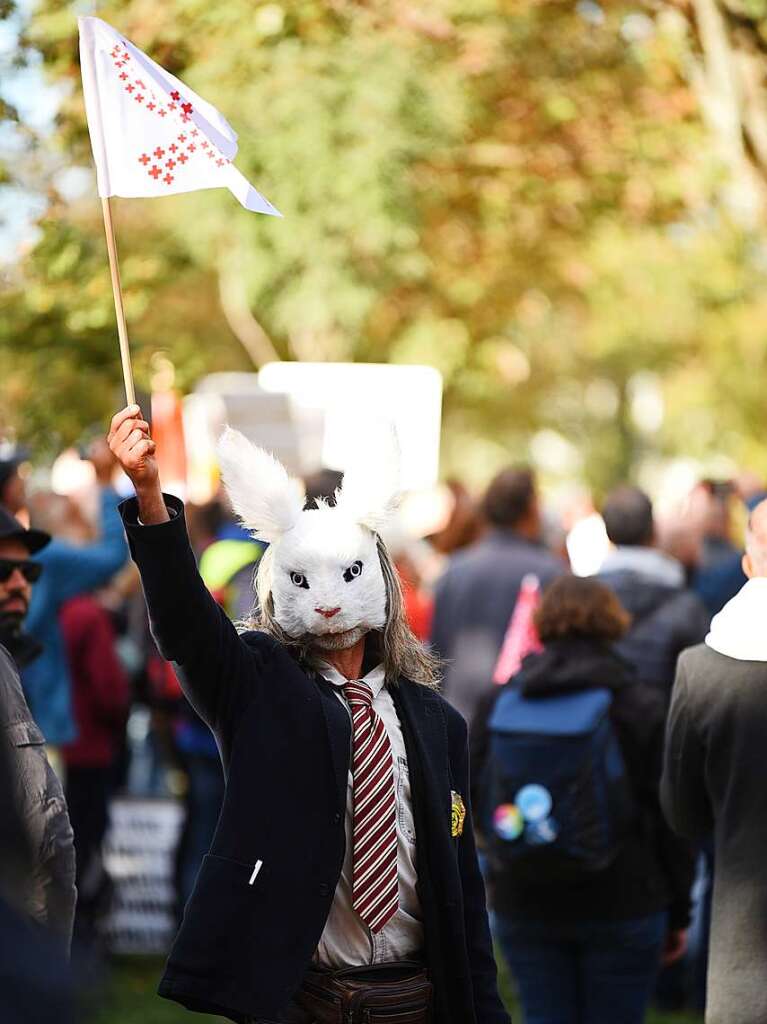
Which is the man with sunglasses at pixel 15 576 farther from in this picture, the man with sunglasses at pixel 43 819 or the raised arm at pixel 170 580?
the raised arm at pixel 170 580

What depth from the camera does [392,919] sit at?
352cm

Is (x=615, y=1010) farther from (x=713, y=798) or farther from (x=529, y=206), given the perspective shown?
(x=529, y=206)

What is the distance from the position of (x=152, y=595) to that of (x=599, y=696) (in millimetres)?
2036

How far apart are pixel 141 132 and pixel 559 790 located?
218 centimetres

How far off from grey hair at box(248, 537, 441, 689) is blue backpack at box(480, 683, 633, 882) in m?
1.19

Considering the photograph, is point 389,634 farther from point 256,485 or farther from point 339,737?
point 256,485

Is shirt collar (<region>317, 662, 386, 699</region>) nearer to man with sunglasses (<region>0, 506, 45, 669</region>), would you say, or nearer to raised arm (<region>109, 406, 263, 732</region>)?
raised arm (<region>109, 406, 263, 732</region>)

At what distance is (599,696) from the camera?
5.02 meters

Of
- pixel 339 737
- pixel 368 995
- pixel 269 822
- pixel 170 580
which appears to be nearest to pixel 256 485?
pixel 170 580

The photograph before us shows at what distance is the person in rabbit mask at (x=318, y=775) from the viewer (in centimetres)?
337

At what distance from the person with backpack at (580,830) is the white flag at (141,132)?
1.78 metres

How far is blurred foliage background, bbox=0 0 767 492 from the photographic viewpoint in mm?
6465

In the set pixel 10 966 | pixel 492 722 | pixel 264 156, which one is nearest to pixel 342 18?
pixel 264 156

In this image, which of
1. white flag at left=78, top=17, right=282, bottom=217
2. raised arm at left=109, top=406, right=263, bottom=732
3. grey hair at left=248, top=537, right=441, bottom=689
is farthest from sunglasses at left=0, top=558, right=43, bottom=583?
raised arm at left=109, top=406, right=263, bottom=732
